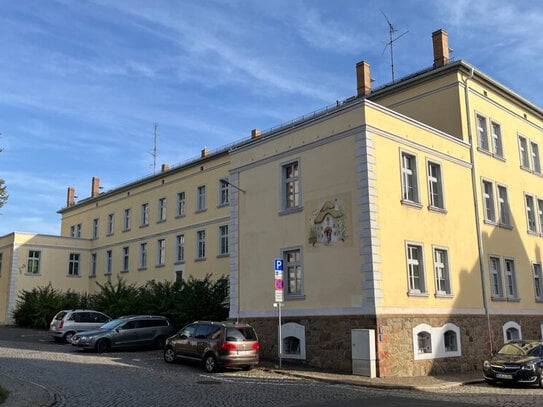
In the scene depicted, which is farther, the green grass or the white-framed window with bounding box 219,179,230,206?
the white-framed window with bounding box 219,179,230,206

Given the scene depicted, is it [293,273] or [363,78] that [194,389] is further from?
[363,78]

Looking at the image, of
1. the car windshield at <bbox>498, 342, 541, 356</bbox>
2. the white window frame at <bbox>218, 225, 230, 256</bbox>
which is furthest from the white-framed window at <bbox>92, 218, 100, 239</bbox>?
the car windshield at <bbox>498, 342, 541, 356</bbox>

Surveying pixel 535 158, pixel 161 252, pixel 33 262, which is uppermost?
pixel 535 158

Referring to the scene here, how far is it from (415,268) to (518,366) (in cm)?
489

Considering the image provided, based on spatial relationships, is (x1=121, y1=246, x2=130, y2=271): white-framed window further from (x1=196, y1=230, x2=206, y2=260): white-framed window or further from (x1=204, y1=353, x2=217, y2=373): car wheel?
(x1=204, y1=353, x2=217, y2=373): car wheel

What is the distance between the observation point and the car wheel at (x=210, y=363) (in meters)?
18.4

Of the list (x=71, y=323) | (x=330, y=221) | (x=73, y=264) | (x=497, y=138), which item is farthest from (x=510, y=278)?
(x=73, y=264)

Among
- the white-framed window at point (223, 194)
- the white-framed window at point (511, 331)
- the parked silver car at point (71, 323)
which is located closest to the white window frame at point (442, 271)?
the white-framed window at point (511, 331)

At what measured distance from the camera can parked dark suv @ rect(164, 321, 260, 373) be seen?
716 inches

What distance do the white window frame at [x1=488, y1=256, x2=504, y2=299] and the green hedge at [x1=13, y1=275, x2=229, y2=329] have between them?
12.1 metres

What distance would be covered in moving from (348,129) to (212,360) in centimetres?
937

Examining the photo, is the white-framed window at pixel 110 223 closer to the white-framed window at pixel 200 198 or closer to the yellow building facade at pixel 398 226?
the white-framed window at pixel 200 198

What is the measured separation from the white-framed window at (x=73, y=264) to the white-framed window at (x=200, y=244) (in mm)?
16443

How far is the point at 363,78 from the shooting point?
30484mm
